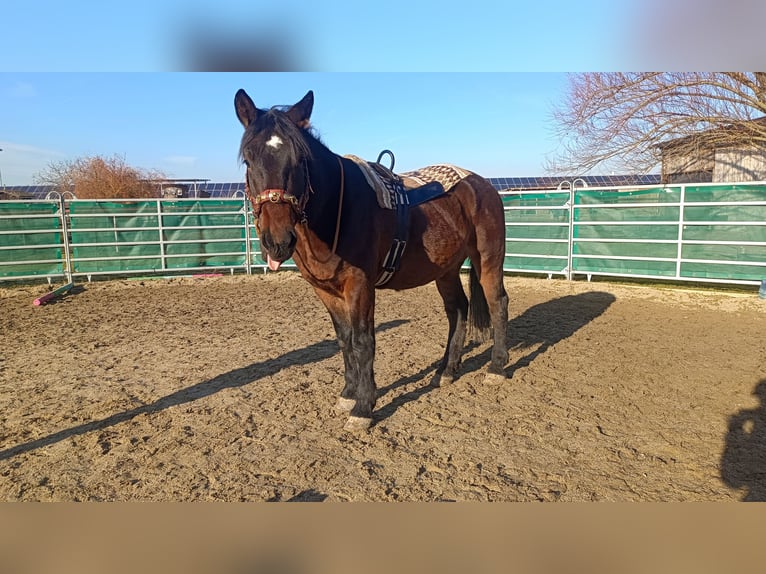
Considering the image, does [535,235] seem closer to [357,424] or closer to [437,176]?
[437,176]

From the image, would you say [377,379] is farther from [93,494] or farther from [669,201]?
[669,201]

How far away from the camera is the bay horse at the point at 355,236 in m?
2.36

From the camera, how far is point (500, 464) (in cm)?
260

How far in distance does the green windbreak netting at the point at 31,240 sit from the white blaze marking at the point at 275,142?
9985 mm

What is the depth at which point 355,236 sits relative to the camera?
301 centimetres

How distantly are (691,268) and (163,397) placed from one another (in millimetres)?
9011

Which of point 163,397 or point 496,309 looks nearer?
point 163,397

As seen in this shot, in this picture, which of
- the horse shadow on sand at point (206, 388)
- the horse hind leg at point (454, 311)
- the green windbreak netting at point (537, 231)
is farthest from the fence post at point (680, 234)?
the horse shadow on sand at point (206, 388)

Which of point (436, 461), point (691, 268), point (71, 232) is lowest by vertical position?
point (436, 461)

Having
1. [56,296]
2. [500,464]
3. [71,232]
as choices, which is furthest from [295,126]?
[71,232]

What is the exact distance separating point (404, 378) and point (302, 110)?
8.37 feet

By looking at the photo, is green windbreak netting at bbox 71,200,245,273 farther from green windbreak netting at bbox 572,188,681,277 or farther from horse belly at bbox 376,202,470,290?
horse belly at bbox 376,202,470,290

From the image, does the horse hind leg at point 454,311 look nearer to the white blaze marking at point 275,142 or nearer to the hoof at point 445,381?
the hoof at point 445,381

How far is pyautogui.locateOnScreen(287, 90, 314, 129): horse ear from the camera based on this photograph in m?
2.57
